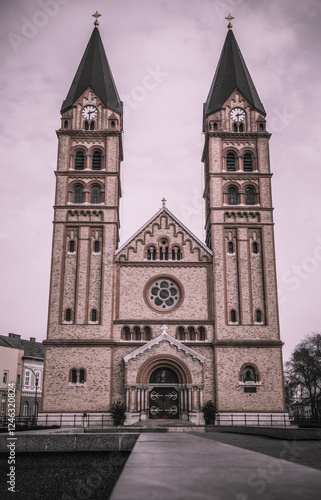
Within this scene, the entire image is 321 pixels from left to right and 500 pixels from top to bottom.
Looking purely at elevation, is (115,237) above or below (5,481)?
above

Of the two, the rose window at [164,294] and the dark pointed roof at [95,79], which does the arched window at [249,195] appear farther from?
the dark pointed roof at [95,79]

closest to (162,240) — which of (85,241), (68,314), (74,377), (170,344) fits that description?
(85,241)

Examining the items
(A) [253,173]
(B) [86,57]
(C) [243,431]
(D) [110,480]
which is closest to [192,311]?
(A) [253,173]

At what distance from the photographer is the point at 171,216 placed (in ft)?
135

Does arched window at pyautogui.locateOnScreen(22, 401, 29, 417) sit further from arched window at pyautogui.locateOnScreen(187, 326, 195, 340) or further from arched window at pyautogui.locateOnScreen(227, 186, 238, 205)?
arched window at pyautogui.locateOnScreen(227, 186, 238, 205)

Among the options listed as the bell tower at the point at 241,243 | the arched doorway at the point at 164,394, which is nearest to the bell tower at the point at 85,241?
the arched doorway at the point at 164,394

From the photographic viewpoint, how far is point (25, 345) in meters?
68.5

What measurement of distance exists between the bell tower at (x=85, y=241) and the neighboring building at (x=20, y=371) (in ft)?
69.3

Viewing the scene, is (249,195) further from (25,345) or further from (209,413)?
(25,345)

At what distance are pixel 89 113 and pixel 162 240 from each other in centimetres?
1357

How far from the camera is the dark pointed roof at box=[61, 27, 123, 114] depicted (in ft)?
146

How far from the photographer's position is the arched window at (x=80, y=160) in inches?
1672

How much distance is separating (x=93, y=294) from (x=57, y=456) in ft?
93.3

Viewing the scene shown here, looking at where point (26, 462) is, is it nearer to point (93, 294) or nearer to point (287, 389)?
point (93, 294)
